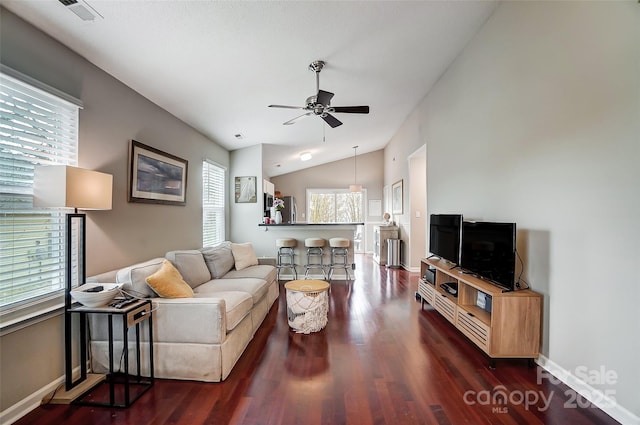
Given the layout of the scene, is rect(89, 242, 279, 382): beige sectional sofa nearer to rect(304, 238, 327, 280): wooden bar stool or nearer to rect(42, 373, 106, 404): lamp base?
rect(42, 373, 106, 404): lamp base

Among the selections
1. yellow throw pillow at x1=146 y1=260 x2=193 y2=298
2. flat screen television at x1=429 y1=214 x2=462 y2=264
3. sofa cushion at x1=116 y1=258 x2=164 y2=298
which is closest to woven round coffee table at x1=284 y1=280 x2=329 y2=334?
yellow throw pillow at x1=146 y1=260 x2=193 y2=298

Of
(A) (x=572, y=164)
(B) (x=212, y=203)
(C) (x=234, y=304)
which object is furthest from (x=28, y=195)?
(A) (x=572, y=164)

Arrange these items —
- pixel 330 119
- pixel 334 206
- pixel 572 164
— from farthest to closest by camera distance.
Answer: pixel 334 206
pixel 330 119
pixel 572 164

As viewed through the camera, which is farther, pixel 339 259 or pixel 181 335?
pixel 339 259

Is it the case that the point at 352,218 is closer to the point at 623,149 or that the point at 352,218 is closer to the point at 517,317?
the point at 517,317

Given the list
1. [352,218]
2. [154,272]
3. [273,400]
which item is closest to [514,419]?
[273,400]

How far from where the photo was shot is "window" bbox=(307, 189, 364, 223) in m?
8.94

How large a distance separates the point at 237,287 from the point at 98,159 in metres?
1.79

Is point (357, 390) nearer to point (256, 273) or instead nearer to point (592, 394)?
point (592, 394)

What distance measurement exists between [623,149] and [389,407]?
2188 mm

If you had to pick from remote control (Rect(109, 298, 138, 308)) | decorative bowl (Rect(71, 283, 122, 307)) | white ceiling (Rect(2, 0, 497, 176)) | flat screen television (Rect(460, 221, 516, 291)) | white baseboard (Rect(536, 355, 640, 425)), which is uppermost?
white ceiling (Rect(2, 0, 497, 176))

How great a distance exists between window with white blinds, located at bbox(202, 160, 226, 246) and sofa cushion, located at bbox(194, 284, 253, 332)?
2110 millimetres

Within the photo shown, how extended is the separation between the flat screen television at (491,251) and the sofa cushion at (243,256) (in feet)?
9.18

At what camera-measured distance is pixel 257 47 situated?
2.52 metres
